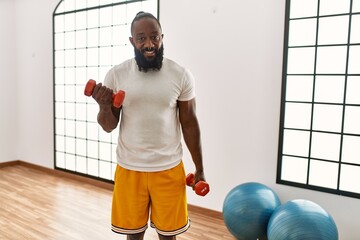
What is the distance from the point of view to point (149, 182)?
58.6 inches

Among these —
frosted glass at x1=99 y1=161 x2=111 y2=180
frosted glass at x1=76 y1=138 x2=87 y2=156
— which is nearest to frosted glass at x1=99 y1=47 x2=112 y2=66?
frosted glass at x1=76 y1=138 x2=87 y2=156

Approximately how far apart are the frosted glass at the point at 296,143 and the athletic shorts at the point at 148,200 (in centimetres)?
128

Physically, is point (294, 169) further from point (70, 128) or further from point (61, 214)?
point (70, 128)

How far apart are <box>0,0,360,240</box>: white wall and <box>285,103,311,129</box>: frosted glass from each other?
0.09 m

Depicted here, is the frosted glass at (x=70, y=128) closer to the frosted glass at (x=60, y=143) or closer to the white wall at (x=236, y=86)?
the frosted glass at (x=60, y=143)

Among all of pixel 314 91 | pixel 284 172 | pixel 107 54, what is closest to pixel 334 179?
pixel 284 172

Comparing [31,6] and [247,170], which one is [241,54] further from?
[31,6]

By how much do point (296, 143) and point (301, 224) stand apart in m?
0.77

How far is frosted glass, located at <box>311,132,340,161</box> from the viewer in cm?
238

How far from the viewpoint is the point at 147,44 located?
145 centimetres

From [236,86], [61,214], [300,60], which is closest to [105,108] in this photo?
[236,86]

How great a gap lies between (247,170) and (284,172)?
0.95 ft

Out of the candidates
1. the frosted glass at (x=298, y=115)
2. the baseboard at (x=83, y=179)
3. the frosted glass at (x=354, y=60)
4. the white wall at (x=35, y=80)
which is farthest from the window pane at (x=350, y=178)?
the white wall at (x=35, y=80)

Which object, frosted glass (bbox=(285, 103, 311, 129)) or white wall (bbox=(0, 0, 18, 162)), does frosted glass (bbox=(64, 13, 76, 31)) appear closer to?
white wall (bbox=(0, 0, 18, 162))
